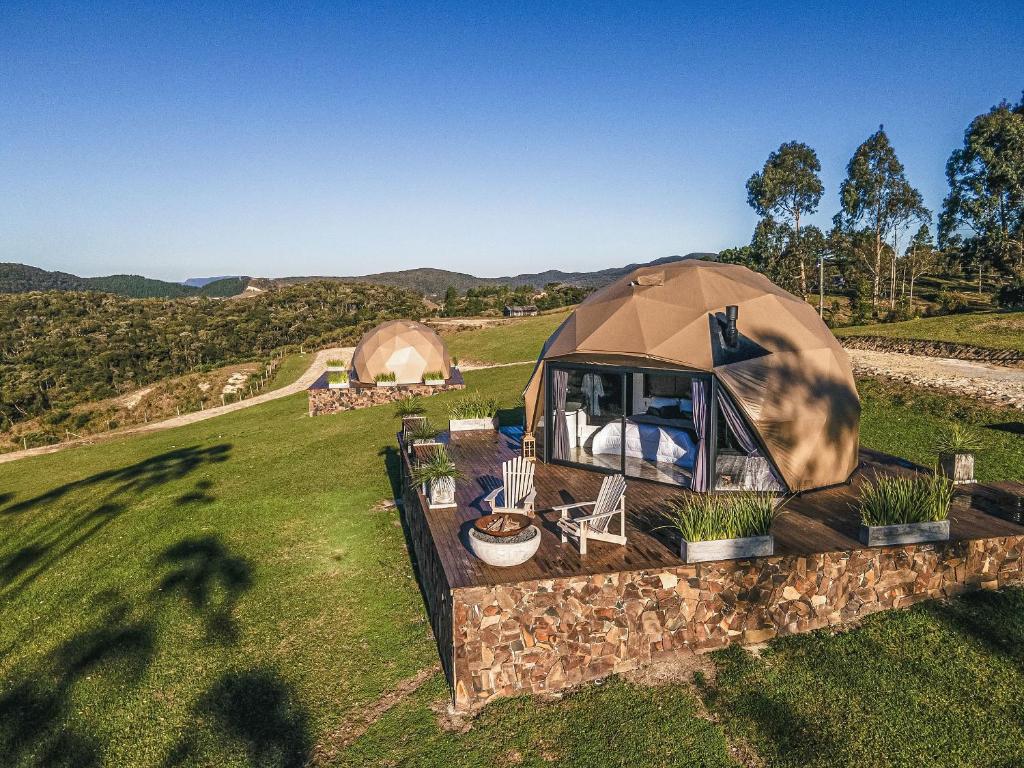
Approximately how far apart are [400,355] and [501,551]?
62.0 ft

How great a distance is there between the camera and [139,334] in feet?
198

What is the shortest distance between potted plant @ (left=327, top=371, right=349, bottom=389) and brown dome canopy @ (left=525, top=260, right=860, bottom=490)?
1442 centimetres

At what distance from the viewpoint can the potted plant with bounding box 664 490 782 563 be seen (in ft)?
20.7

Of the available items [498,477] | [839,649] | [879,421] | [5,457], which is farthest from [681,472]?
[5,457]

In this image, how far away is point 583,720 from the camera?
18.2 feet

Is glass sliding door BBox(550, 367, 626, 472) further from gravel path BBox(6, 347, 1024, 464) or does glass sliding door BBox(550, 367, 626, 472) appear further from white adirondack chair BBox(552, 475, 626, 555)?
gravel path BBox(6, 347, 1024, 464)

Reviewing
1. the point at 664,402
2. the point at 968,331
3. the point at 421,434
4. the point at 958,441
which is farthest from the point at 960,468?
the point at 968,331

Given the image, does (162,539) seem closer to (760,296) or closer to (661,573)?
(661,573)

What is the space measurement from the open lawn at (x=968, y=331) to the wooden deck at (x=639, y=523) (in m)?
13.4

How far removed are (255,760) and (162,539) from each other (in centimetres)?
682

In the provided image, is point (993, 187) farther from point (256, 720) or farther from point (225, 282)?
point (225, 282)

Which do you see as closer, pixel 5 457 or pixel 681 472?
pixel 681 472

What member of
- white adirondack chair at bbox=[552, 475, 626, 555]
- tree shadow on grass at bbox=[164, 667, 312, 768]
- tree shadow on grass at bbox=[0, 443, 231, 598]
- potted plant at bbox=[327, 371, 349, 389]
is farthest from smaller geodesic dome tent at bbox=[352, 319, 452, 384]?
tree shadow on grass at bbox=[164, 667, 312, 768]

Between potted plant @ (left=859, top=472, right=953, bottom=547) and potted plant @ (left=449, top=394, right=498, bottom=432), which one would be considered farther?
potted plant @ (left=449, top=394, right=498, bottom=432)
